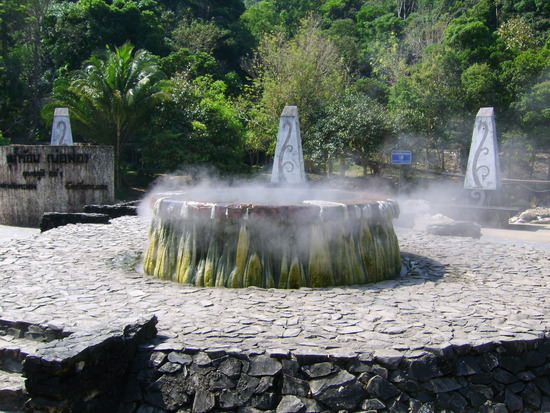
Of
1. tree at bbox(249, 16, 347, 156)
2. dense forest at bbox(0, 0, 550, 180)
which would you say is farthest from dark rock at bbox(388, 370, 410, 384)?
tree at bbox(249, 16, 347, 156)

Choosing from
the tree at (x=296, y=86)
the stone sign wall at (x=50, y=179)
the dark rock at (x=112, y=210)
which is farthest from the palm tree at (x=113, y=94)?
the dark rock at (x=112, y=210)

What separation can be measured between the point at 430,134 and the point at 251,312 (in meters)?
19.2

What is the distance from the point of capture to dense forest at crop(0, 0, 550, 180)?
18.9 meters

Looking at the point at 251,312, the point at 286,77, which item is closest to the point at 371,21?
the point at 286,77

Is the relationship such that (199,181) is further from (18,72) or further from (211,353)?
(211,353)

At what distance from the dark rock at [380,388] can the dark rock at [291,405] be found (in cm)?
46

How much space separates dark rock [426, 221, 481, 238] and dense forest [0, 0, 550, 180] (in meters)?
10.3

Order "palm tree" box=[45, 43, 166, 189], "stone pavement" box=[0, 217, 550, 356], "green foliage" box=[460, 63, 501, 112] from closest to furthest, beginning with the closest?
"stone pavement" box=[0, 217, 550, 356] < "palm tree" box=[45, 43, 166, 189] < "green foliage" box=[460, 63, 501, 112]

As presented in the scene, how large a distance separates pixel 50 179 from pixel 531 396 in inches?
406

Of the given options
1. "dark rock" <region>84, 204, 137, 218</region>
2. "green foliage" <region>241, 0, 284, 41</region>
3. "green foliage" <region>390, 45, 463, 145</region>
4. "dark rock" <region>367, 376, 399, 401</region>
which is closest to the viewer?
"dark rock" <region>367, 376, 399, 401</region>

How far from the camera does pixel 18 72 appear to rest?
24.0 m

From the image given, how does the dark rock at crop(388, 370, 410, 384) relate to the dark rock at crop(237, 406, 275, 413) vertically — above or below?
above

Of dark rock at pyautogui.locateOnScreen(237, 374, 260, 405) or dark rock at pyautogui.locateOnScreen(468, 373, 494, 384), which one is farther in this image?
dark rock at pyautogui.locateOnScreen(468, 373, 494, 384)

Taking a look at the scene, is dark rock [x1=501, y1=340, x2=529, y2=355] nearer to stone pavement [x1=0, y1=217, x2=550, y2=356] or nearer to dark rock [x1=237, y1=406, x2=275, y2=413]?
stone pavement [x1=0, y1=217, x2=550, y2=356]
